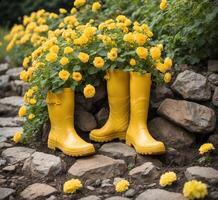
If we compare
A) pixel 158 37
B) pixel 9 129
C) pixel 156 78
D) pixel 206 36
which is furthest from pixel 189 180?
pixel 9 129

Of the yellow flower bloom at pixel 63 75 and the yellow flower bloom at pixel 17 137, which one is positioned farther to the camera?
the yellow flower bloom at pixel 17 137

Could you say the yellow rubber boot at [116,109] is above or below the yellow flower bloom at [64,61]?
below

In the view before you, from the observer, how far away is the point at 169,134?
366 cm

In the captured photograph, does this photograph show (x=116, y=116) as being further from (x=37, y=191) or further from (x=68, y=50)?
(x=37, y=191)

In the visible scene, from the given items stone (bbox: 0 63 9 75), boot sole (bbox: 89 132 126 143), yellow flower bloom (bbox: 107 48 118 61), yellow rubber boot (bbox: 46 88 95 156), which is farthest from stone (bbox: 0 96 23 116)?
yellow flower bloom (bbox: 107 48 118 61)

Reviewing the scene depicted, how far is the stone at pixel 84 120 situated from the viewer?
381cm

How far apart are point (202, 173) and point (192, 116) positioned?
53cm

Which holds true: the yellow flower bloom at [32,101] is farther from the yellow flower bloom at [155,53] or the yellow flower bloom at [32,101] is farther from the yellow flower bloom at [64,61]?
the yellow flower bloom at [155,53]

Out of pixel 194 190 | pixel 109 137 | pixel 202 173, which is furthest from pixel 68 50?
pixel 194 190

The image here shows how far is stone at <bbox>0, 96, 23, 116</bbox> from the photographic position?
16.2 feet

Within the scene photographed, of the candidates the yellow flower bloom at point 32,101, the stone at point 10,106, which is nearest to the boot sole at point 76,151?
the yellow flower bloom at point 32,101

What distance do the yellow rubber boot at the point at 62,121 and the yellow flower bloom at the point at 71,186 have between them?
1.37 feet

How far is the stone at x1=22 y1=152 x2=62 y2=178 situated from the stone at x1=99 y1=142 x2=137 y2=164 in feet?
1.09

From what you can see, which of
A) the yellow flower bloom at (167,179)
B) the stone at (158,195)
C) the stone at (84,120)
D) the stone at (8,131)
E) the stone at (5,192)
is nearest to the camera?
the stone at (158,195)
